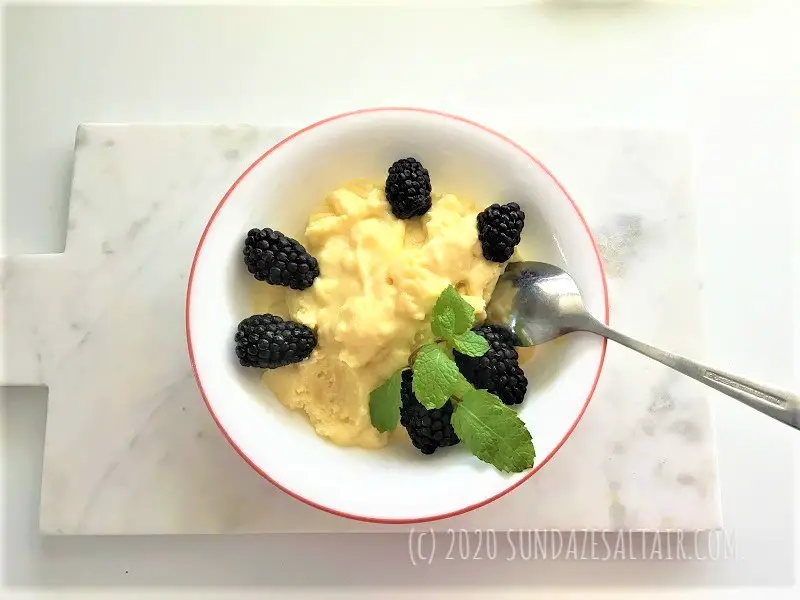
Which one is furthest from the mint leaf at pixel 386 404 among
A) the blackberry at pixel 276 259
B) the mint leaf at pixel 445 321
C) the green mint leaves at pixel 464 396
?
the blackberry at pixel 276 259

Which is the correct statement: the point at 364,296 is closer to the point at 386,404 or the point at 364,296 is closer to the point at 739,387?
the point at 386,404

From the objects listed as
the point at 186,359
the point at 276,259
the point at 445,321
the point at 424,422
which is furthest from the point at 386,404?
the point at 186,359

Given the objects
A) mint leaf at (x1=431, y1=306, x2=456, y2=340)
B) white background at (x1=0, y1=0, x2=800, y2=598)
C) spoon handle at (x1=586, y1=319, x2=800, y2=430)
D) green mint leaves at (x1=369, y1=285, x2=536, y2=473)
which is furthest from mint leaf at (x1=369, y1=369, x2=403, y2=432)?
white background at (x1=0, y1=0, x2=800, y2=598)

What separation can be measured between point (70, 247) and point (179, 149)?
305 millimetres

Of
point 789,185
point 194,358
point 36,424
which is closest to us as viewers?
point 194,358

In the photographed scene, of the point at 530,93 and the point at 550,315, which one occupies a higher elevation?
the point at 530,93

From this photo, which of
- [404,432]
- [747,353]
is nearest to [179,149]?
[404,432]

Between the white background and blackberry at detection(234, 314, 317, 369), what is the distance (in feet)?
1.83

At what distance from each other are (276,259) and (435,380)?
34 cm

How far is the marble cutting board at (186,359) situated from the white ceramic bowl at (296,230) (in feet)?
0.73

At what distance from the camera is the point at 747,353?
5.19ft

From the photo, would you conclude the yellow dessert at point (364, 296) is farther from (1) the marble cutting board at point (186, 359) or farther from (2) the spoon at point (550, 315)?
(1) the marble cutting board at point (186, 359)

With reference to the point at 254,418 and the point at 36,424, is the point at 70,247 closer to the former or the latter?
the point at 36,424

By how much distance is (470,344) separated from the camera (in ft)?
4.03
